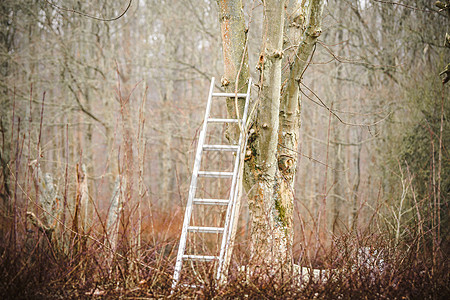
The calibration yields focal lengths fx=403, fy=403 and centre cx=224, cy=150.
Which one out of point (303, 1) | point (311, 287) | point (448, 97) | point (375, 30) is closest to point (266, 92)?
point (303, 1)

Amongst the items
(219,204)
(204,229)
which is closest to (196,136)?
(219,204)

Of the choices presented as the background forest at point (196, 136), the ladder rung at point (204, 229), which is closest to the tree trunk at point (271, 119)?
the background forest at point (196, 136)

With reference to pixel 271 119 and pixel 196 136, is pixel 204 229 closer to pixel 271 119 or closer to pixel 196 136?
pixel 271 119

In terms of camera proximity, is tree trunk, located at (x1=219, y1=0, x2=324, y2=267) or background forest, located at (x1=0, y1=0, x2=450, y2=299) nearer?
background forest, located at (x1=0, y1=0, x2=450, y2=299)

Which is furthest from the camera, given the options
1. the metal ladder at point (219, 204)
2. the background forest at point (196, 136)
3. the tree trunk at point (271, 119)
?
the tree trunk at point (271, 119)

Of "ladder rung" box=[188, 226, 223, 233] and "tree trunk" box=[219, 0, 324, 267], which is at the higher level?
"tree trunk" box=[219, 0, 324, 267]

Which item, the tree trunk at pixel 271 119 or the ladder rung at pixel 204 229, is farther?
the tree trunk at pixel 271 119

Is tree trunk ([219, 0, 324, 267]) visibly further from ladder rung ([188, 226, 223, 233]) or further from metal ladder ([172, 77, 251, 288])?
ladder rung ([188, 226, 223, 233])

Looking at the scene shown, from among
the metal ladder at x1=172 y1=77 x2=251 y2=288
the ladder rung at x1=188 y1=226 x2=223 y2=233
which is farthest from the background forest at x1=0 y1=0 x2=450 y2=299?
the ladder rung at x1=188 y1=226 x2=223 y2=233

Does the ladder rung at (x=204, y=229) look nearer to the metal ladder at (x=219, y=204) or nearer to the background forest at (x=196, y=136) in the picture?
the metal ladder at (x=219, y=204)

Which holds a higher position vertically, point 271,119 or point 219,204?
point 271,119

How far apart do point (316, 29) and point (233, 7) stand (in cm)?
81

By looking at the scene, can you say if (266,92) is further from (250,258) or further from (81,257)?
(81,257)

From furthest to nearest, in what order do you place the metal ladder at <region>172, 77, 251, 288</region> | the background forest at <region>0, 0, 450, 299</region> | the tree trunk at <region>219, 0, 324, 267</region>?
1. the tree trunk at <region>219, 0, 324, 267</region>
2. the metal ladder at <region>172, 77, 251, 288</region>
3. the background forest at <region>0, 0, 450, 299</region>
